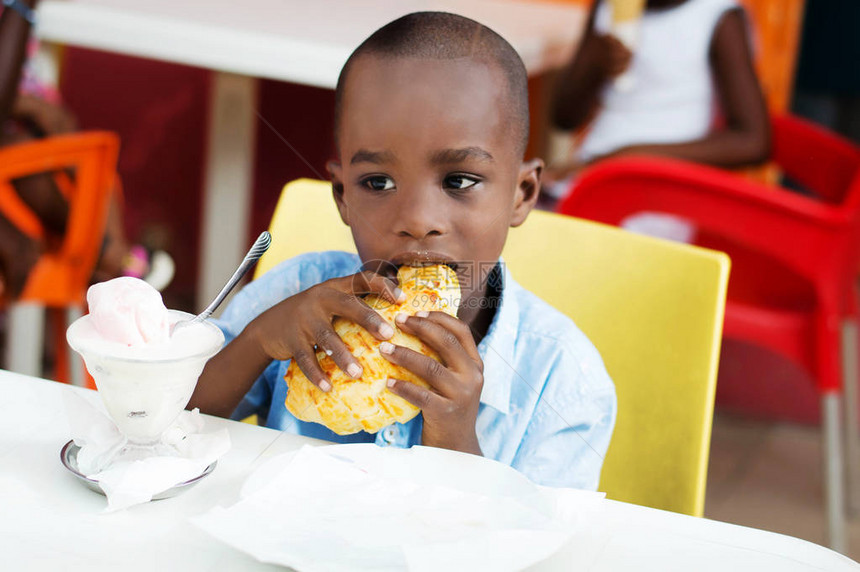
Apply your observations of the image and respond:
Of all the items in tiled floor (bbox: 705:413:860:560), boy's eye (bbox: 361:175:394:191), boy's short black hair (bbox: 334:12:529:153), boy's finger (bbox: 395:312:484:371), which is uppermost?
boy's short black hair (bbox: 334:12:529:153)

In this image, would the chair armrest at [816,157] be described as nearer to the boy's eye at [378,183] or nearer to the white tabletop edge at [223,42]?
the white tabletop edge at [223,42]

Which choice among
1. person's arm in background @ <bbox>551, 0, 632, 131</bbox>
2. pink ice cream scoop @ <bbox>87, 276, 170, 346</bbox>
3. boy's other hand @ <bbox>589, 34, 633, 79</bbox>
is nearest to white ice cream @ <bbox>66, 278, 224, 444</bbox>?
pink ice cream scoop @ <bbox>87, 276, 170, 346</bbox>

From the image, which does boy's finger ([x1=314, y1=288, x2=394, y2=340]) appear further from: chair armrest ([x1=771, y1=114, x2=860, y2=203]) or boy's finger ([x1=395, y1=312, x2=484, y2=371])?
chair armrest ([x1=771, y1=114, x2=860, y2=203])

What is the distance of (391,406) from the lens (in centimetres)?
52

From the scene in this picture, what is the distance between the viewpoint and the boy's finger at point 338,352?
1.67 feet

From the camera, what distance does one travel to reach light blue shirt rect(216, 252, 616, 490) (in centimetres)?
63

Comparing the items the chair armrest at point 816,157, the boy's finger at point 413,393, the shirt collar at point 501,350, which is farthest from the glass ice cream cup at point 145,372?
the chair armrest at point 816,157

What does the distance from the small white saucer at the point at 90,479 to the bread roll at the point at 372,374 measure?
7cm

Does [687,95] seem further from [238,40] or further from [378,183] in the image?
[378,183]

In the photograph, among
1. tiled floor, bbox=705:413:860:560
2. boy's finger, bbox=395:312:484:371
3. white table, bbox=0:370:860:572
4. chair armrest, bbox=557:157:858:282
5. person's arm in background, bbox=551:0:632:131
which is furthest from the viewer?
tiled floor, bbox=705:413:860:560

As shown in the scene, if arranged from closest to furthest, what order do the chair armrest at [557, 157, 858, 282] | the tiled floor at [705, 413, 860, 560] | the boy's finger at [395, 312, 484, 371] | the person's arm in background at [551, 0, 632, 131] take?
the boy's finger at [395, 312, 484, 371], the person's arm in background at [551, 0, 632, 131], the chair armrest at [557, 157, 858, 282], the tiled floor at [705, 413, 860, 560]

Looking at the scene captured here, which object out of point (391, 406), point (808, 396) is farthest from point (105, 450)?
point (808, 396)

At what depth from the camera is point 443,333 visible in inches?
20.6

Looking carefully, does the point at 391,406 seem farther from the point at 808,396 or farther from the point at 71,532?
the point at 808,396
